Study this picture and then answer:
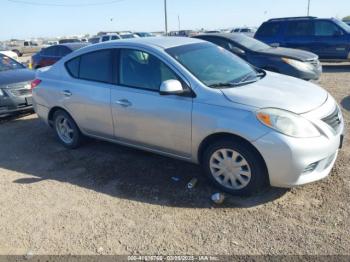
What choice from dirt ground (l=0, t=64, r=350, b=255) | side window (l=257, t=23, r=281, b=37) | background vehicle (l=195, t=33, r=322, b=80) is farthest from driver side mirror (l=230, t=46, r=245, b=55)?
side window (l=257, t=23, r=281, b=37)

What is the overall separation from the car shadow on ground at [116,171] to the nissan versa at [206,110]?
0.31m

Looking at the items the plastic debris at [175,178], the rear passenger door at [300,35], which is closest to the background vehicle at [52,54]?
the rear passenger door at [300,35]

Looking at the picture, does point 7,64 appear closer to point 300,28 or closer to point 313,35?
point 300,28

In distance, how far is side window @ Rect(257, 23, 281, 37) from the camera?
1289 centimetres

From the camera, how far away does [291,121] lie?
3.31 meters

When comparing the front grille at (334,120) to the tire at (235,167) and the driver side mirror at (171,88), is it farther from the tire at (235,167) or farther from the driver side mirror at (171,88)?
the driver side mirror at (171,88)

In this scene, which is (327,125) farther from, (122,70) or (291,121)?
(122,70)

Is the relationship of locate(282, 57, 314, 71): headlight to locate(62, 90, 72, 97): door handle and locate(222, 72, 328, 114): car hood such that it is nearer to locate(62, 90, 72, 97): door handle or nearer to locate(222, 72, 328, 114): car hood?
locate(222, 72, 328, 114): car hood

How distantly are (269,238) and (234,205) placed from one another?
0.61 m

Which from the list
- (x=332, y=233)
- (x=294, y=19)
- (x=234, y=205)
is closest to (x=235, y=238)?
(x=234, y=205)

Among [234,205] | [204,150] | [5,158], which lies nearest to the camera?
[234,205]

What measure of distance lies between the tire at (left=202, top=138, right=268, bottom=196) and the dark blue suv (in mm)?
10205

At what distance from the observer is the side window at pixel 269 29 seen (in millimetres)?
12886

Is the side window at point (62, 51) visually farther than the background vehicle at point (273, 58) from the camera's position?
Yes
